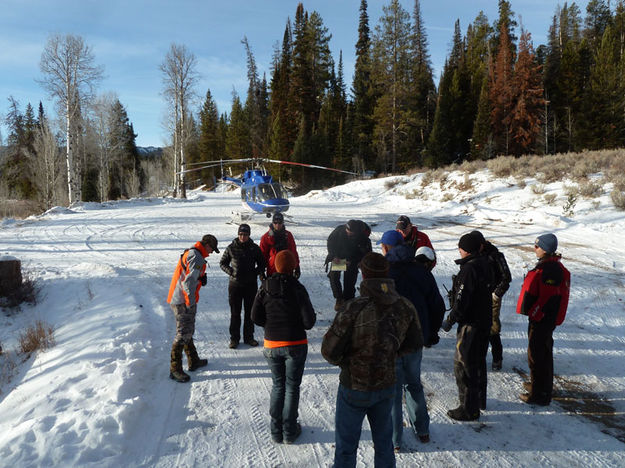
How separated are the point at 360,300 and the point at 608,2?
7223 cm

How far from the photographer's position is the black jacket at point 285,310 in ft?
10.8

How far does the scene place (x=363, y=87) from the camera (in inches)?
1853

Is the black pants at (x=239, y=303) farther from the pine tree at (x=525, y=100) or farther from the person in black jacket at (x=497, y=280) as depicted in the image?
the pine tree at (x=525, y=100)

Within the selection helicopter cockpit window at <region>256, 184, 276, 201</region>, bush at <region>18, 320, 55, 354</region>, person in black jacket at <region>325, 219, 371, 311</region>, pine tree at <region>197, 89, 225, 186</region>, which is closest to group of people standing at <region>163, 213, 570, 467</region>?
person in black jacket at <region>325, 219, 371, 311</region>

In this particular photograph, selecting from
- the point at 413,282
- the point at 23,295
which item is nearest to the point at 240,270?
the point at 413,282

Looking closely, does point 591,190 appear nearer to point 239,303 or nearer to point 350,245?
point 350,245

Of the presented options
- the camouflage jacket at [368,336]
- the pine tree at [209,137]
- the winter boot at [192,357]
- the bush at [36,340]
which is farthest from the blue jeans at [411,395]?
the pine tree at [209,137]

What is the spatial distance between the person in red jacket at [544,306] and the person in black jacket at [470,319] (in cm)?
64

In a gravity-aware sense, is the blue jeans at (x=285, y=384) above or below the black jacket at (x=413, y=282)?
below

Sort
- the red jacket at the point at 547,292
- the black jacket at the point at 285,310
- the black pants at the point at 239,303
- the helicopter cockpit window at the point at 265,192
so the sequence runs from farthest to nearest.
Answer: the helicopter cockpit window at the point at 265,192 → the black pants at the point at 239,303 → the red jacket at the point at 547,292 → the black jacket at the point at 285,310

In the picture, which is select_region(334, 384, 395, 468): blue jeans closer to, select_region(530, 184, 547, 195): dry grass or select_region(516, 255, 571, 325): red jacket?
select_region(516, 255, 571, 325): red jacket

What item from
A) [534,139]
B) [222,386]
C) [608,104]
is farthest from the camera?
[534,139]

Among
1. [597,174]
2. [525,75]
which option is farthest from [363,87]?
[597,174]

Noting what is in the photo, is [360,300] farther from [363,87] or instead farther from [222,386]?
[363,87]
